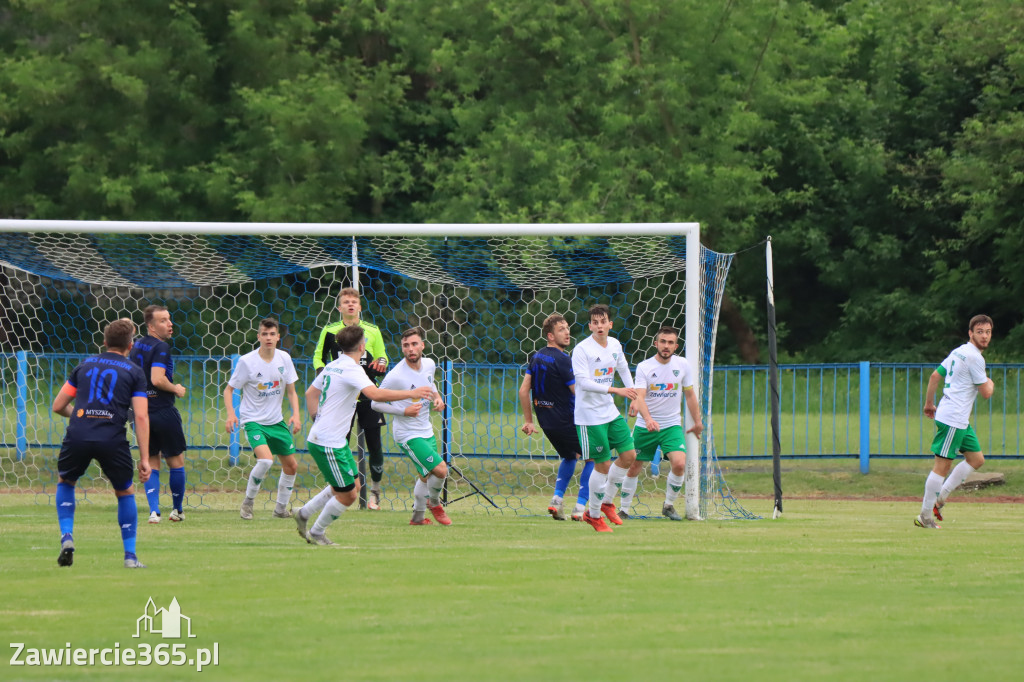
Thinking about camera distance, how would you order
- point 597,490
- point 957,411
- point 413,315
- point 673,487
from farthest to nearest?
point 413,315
point 673,487
point 957,411
point 597,490

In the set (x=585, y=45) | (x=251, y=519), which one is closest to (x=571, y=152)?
(x=585, y=45)

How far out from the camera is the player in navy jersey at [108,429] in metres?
9.21

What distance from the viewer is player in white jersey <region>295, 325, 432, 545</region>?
10.4 m

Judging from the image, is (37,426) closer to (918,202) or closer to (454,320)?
(454,320)

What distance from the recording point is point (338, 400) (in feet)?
34.5

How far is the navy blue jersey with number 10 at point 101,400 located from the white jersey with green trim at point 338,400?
65.2 inches

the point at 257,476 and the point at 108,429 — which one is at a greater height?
the point at 108,429

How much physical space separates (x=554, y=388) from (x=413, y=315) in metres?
10.4

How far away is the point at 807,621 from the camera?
7.36 meters

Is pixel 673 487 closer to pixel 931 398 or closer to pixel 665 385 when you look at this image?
pixel 665 385

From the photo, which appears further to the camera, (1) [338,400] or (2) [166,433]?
(2) [166,433]

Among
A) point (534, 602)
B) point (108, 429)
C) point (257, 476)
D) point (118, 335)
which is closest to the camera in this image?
point (534, 602)

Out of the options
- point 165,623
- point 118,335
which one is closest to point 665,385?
point 118,335

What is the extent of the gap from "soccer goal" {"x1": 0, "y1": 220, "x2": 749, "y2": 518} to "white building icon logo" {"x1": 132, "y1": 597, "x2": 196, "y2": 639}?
6.81 m
